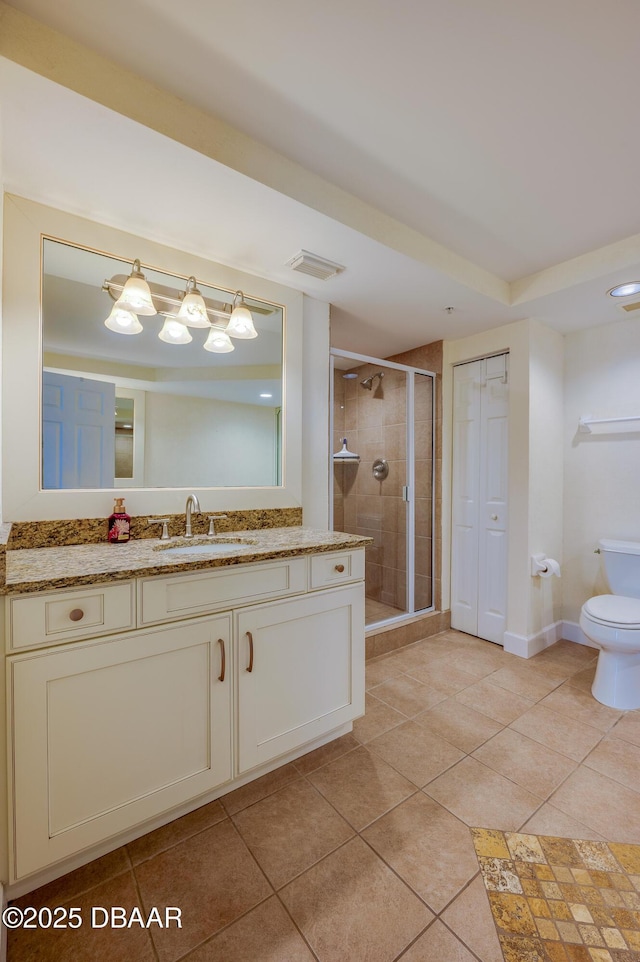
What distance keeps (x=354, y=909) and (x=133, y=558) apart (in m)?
1.18

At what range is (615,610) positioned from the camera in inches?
84.5

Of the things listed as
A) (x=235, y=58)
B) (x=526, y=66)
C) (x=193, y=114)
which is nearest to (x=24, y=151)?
(x=193, y=114)

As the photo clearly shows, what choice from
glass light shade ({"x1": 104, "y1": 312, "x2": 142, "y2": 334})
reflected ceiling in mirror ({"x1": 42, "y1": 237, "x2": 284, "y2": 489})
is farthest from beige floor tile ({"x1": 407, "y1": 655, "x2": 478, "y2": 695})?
glass light shade ({"x1": 104, "y1": 312, "x2": 142, "y2": 334})

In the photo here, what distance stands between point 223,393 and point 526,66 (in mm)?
1596

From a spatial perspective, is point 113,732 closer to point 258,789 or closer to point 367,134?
point 258,789

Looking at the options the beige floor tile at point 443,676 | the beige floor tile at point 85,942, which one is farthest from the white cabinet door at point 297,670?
the beige floor tile at point 443,676

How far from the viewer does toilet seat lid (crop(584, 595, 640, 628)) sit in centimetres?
204

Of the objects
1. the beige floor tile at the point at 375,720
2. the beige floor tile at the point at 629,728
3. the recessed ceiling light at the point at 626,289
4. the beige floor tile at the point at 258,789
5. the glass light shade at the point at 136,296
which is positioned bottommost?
the beige floor tile at the point at 258,789

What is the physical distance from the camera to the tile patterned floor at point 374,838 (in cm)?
104

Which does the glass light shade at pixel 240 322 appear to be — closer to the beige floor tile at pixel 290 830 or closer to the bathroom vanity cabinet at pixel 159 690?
the bathroom vanity cabinet at pixel 159 690

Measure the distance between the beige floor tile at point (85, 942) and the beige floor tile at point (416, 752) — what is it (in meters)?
0.93

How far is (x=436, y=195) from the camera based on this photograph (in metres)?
1.71

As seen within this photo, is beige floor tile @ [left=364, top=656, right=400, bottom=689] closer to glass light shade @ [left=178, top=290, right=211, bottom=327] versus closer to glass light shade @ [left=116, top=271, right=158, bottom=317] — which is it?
glass light shade @ [left=178, top=290, right=211, bottom=327]

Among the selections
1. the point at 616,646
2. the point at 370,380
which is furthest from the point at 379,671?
the point at 370,380
